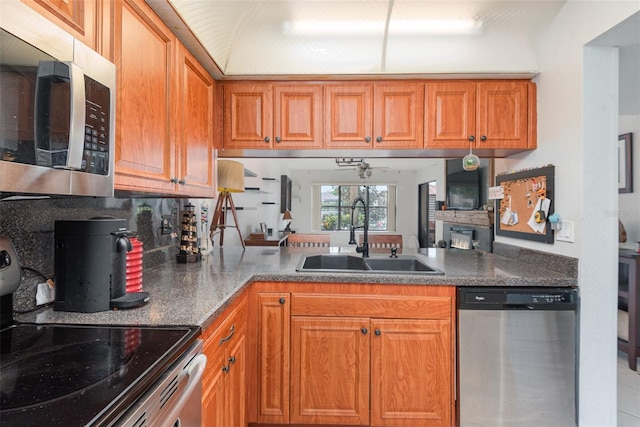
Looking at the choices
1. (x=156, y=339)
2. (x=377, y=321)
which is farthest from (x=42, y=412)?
(x=377, y=321)

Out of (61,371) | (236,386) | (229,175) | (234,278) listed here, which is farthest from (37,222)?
(229,175)

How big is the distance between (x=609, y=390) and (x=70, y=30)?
2798 millimetres

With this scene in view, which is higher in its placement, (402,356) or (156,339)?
(156,339)

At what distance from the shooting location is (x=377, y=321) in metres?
1.67

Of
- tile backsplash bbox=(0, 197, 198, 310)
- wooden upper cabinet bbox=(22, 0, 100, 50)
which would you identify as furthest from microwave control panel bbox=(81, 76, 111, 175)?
tile backsplash bbox=(0, 197, 198, 310)

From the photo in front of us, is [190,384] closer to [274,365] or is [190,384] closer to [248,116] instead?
[274,365]

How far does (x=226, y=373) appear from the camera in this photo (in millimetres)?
1293

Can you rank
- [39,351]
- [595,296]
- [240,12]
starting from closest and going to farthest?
[39,351] < [595,296] < [240,12]

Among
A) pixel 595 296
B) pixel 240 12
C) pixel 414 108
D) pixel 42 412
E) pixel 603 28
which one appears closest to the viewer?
pixel 42 412

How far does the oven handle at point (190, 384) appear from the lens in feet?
2.66

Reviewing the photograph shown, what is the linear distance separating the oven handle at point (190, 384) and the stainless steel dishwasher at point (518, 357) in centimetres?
132

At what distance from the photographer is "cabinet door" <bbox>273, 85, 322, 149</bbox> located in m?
2.03

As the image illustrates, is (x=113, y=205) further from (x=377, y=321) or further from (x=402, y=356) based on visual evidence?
(x=402, y=356)

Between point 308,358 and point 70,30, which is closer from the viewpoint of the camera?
point 70,30
